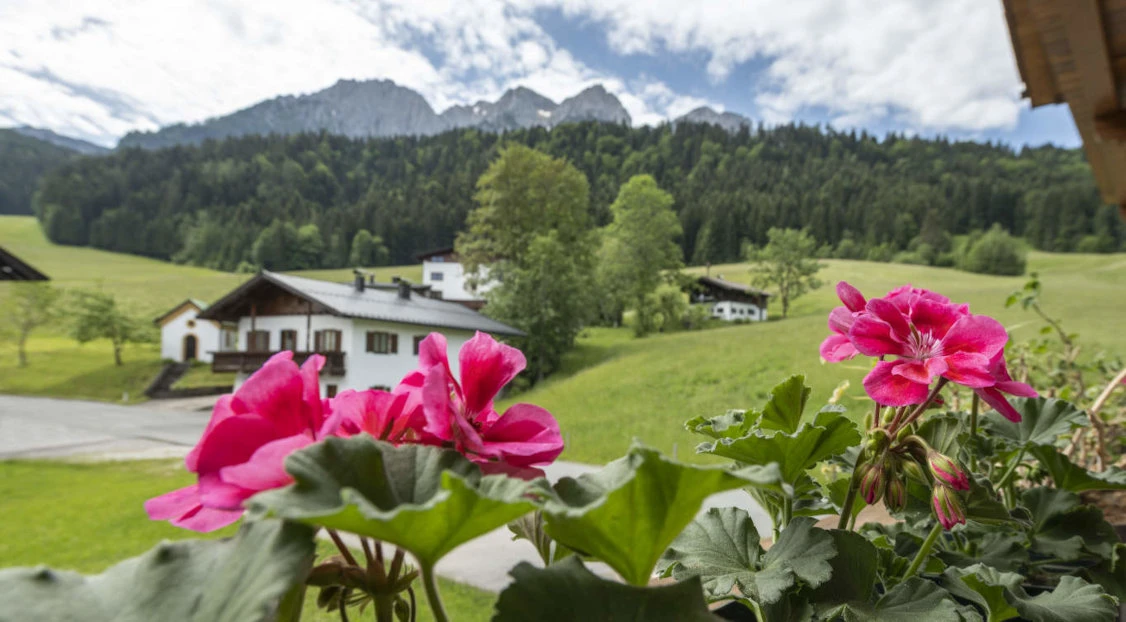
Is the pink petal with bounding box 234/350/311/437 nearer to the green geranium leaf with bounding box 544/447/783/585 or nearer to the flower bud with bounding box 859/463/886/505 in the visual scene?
the green geranium leaf with bounding box 544/447/783/585

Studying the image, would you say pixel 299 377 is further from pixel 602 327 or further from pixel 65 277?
pixel 65 277

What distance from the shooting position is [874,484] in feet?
1.45

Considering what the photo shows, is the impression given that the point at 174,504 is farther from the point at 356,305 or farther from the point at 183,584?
the point at 356,305

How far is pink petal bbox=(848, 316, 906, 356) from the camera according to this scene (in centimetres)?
46

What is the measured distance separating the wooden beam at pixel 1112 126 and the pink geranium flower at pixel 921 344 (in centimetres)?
193

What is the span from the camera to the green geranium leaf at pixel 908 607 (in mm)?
413

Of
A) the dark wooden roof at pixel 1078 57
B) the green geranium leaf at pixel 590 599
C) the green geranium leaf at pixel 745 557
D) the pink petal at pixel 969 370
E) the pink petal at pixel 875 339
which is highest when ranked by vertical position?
the dark wooden roof at pixel 1078 57

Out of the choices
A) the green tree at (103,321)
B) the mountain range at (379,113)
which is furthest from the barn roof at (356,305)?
the mountain range at (379,113)

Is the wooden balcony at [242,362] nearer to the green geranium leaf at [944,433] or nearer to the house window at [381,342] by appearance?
the house window at [381,342]

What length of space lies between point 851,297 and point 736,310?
109 ft

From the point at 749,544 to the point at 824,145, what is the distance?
233 ft

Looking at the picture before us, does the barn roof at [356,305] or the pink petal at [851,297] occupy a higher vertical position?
the pink petal at [851,297]

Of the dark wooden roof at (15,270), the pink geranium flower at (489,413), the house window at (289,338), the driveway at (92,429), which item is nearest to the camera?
the pink geranium flower at (489,413)

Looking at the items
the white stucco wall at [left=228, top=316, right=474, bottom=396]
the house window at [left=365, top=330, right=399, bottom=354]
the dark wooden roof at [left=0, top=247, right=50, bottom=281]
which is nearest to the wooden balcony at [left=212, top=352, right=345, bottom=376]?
the white stucco wall at [left=228, top=316, right=474, bottom=396]
